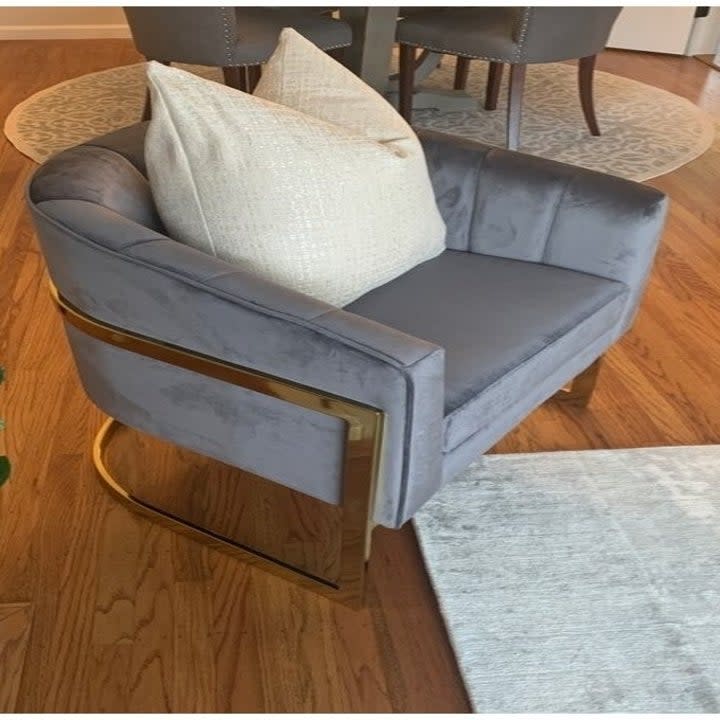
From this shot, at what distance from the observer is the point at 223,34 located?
9.57 feet

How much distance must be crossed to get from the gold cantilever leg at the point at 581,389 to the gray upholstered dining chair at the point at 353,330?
0.24 meters

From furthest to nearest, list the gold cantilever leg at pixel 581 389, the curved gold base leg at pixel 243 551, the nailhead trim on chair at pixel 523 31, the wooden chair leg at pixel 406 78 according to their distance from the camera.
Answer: the wooden chair leg at pixel 406 78
the nailhead trim on chair at pixel 523 31
the gold cantilever leg at pixel 581 389
the curved gold base leg at pixel 243 551

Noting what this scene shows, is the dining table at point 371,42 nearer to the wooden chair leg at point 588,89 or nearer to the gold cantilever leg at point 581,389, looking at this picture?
the wooden chair leg at point 588,89

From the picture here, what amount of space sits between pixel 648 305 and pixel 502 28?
1.30 meters

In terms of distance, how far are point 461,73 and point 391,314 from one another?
2749mm

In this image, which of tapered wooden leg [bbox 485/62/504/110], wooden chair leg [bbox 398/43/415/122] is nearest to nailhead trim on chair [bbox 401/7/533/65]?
wooden chair leg [bbox 398/43/415/122]

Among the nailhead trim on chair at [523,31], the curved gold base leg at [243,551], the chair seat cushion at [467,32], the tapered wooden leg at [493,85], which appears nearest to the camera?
the curved gold base leg at [243,551]

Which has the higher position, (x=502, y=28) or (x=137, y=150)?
(x=137, y=150)

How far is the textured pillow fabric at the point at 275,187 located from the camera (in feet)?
4.29

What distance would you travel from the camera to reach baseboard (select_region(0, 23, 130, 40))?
470cm

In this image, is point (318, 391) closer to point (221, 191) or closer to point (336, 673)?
point (221, 191)

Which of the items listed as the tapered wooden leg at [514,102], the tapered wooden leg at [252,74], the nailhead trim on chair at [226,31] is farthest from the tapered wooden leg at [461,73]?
the nailhead trim on chair at [226,31]

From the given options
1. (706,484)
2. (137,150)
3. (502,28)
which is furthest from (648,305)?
(137,150)

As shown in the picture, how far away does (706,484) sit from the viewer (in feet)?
5.74
